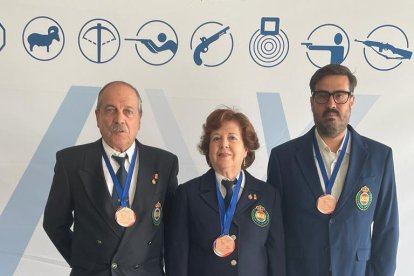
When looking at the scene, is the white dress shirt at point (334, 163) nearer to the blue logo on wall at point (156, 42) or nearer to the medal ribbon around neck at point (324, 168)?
the medal ribbon around neck at point (324, 168)

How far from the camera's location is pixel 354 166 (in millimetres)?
2072

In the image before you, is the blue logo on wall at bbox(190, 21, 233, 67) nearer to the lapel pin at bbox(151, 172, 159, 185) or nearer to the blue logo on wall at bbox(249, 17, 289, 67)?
the blue logo on wall at bbox(249, 17, 289, 67)

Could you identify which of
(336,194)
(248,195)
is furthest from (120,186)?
(336,194)

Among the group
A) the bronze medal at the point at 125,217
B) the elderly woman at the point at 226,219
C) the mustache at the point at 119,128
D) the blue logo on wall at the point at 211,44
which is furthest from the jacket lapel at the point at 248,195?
the blue logo on wall at the point at 211,44

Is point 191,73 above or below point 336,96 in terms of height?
above

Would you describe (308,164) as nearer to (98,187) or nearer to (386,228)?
(386,228)

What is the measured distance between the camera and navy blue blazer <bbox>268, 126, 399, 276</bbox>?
6.73 feet

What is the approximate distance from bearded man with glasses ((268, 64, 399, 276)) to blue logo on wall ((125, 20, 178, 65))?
103 centimetres

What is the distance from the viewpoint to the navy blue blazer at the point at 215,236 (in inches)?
76.1

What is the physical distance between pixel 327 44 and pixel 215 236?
5.01ft

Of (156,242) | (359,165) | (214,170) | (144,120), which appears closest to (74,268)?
(156,242)

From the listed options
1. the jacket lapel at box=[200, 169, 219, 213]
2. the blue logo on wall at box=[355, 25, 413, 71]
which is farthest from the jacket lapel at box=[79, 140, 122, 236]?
the blue logo on wall at box=[355, 25, 413, 71]

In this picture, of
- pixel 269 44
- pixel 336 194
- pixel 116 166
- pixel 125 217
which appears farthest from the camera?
pixel 269 44

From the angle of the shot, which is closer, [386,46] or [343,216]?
[343,216]
